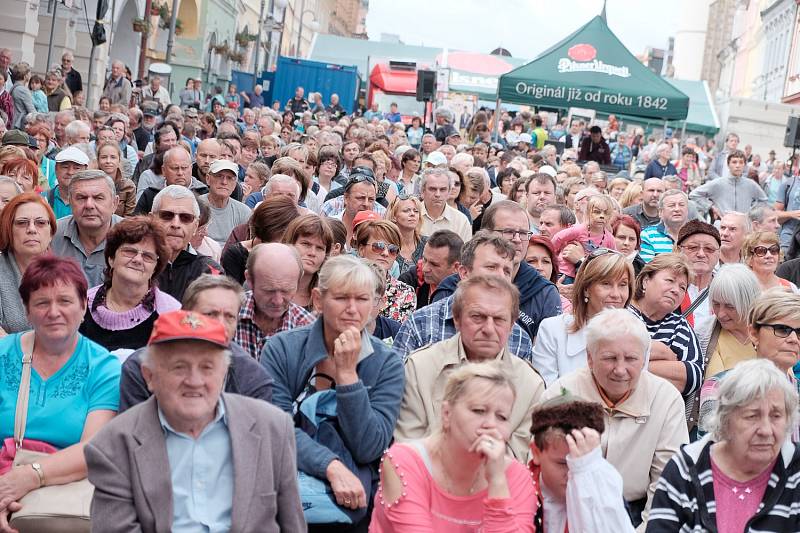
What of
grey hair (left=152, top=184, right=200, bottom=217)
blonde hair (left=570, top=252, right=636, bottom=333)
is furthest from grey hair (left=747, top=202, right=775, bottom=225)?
grey hair (left=152, top=184, right=200, bottom=217)

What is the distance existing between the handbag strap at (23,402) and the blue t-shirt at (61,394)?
0.06 ft

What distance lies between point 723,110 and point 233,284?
5238cm

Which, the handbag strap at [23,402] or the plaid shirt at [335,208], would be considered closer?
the handbag strap at [23,402]

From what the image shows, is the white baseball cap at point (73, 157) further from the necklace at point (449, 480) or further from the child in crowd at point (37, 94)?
the child in crowd at point (37, 94)

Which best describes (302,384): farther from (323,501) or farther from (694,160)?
(694,160)

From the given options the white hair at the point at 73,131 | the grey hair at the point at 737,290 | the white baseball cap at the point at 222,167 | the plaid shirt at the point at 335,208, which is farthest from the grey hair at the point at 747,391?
the white hair at the point at 73,131

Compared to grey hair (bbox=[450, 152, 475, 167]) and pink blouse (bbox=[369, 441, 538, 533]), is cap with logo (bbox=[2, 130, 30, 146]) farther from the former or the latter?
pink blouse (bbox=[369, 441, 538, 533])

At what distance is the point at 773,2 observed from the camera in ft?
214

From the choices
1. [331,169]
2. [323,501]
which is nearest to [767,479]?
[323,501]

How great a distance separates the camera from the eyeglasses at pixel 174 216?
738 cm

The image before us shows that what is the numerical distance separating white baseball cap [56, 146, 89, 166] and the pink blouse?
6444 millimetres

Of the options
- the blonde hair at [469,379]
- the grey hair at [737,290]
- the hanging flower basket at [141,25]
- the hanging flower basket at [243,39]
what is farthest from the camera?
the hanging flower basket at [243,39]

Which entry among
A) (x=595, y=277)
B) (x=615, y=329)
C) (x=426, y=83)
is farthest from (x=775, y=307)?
(x=426, y=83)

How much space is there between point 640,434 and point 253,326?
6.80 feet
